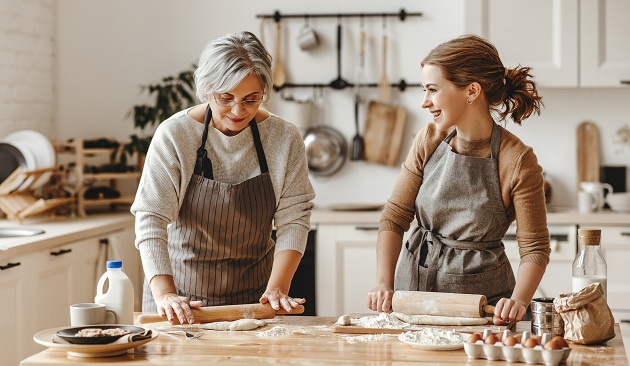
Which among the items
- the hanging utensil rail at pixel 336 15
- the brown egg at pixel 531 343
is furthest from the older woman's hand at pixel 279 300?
the hanging utensil rail at pixel 336 15

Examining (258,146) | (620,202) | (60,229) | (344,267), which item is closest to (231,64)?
(258,146)

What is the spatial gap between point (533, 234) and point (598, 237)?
0.80 feet

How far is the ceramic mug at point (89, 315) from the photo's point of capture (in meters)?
2.03

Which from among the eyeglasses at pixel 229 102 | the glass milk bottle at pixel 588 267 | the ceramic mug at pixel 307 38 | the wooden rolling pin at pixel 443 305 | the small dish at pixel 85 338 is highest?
the ceramic mug at pixel 307 38

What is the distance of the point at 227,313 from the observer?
222 cm

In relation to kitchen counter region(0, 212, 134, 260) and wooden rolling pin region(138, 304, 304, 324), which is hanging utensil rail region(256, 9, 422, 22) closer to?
kitchen counter region(0, 212, 134, 260)

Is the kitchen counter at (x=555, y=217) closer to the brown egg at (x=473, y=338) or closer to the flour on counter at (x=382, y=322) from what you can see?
the flour on counter at (x=382, y=322)

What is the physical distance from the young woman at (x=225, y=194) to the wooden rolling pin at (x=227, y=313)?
0.03 m

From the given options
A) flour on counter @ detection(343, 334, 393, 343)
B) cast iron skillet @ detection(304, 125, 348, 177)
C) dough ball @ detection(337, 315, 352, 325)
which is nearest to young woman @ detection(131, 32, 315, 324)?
dough ball @ detection(337, 315, 352, 325)

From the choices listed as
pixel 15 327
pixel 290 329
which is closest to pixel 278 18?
pixel 15 327

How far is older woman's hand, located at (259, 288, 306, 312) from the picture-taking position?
2.24 meters

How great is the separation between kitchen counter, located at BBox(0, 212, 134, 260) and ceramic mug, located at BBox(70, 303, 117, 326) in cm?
128

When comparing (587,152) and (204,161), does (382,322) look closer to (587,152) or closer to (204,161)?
(204,161)

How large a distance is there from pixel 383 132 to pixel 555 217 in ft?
3.65
